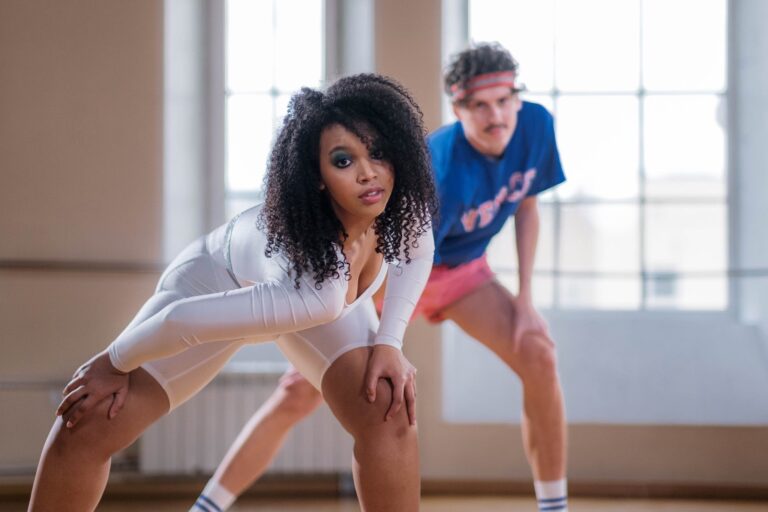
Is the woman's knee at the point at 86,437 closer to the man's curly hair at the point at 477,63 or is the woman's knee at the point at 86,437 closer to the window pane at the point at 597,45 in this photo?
the man's curly hair at the point at 477,63

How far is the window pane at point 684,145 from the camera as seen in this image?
3611 mm

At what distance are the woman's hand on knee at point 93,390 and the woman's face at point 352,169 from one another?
0.46m

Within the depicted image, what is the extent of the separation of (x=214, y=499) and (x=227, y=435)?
1089mm

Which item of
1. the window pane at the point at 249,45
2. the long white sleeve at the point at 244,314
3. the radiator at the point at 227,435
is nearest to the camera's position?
the long white sleeve at the point at 244,314

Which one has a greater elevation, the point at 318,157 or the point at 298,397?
the point at 318,157

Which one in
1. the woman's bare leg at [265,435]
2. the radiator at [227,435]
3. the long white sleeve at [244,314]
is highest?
the long white sleeve at [244,314]

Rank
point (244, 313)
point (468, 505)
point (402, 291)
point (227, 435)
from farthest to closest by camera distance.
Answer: point (227, 435)
point (468, 505)
point (402, 291)
point (244, 313)

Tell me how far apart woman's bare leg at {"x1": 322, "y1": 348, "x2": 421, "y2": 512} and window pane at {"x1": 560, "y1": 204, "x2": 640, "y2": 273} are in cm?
212

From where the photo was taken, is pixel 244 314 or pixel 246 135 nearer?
pixel 244 314

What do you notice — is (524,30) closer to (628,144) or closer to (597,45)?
(597,45)

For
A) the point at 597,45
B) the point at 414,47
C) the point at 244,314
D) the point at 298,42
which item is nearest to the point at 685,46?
the point at 597,45

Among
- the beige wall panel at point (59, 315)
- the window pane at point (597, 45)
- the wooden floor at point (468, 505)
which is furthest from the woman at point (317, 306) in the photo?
the window pane at point (597, 45)

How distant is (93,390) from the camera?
1.55 meters

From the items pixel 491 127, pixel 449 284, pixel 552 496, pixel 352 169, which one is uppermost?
pixel 491 127
